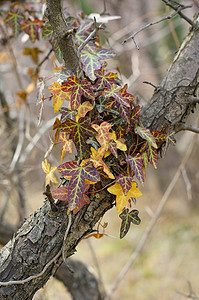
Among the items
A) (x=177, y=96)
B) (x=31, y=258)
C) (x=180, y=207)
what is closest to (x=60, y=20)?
(x=177, y=96)

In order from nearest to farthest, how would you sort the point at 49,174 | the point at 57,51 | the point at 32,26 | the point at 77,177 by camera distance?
the point at 77,177, the point at 49,174, the point at 57,51, the point at 32,26

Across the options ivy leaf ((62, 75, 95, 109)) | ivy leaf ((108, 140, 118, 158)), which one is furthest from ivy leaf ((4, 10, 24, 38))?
ivy leaf ((108, 140, 118, 158))

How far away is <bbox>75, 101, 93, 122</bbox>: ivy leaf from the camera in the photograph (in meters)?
0.67

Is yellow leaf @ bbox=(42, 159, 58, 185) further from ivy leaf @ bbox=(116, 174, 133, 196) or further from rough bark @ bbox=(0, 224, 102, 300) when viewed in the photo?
rough bark @ bbox=(0, 224, 102, 300)

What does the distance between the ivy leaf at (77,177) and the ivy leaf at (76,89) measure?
5.6 inches

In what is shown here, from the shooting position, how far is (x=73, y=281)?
1.58 metres

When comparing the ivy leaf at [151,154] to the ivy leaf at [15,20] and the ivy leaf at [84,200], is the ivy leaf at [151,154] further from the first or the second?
the ivy leaf at [15,20]

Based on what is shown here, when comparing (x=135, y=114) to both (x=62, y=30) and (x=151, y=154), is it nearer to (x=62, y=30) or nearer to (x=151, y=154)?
(x=151, y=154)

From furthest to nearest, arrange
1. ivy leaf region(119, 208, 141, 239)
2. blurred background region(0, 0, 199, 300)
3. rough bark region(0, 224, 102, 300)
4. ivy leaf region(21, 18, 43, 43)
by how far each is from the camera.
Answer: blurred background region(0, 0, 199, 300) < rough bark region(0, 224, 102, 300) < ivy leaf region(21, 18, 43, 43) < ivy leaf region(119, 208, 141, 239)

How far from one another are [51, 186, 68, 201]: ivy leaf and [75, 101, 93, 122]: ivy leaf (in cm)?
17

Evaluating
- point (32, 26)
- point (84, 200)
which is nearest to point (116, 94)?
point (84, 200)

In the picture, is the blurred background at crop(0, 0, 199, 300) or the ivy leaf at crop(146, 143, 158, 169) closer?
the ivy leaf at crop(146, 143, 158, 169)

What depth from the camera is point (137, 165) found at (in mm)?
683

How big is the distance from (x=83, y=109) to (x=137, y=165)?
0.19m
